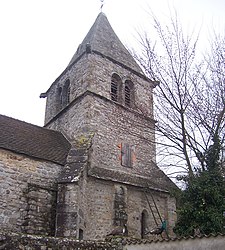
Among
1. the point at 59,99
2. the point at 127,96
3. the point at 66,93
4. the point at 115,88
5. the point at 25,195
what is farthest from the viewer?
the point at 59,99

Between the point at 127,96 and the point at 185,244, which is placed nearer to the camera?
the point at 185,244

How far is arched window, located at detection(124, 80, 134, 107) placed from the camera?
17.7 meters

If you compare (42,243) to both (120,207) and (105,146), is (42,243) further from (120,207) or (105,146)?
(105,146)

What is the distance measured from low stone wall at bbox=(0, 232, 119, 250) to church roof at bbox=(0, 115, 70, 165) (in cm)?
557

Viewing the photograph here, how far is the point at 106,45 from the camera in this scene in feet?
61.7

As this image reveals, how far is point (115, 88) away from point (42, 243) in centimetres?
1147

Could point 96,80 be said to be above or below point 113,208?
above

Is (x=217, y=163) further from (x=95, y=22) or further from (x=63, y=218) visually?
(x=95, y=22)

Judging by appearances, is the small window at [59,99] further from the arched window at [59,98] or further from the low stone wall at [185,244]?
the low stone wall at [185,244]

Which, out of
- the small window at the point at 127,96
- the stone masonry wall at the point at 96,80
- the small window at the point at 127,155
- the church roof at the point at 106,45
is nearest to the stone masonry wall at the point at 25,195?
the small window at the point at 127,155

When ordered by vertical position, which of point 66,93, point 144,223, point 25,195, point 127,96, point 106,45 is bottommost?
point 144,223

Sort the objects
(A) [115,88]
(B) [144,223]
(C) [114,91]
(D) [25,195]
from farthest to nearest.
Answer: (A) [115,88] < (C) [114,91] < (B) [144,223] < (D) [25,195]

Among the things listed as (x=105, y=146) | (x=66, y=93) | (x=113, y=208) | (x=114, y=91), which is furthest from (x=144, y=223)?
(x=66, y=93)

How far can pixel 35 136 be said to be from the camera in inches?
580
